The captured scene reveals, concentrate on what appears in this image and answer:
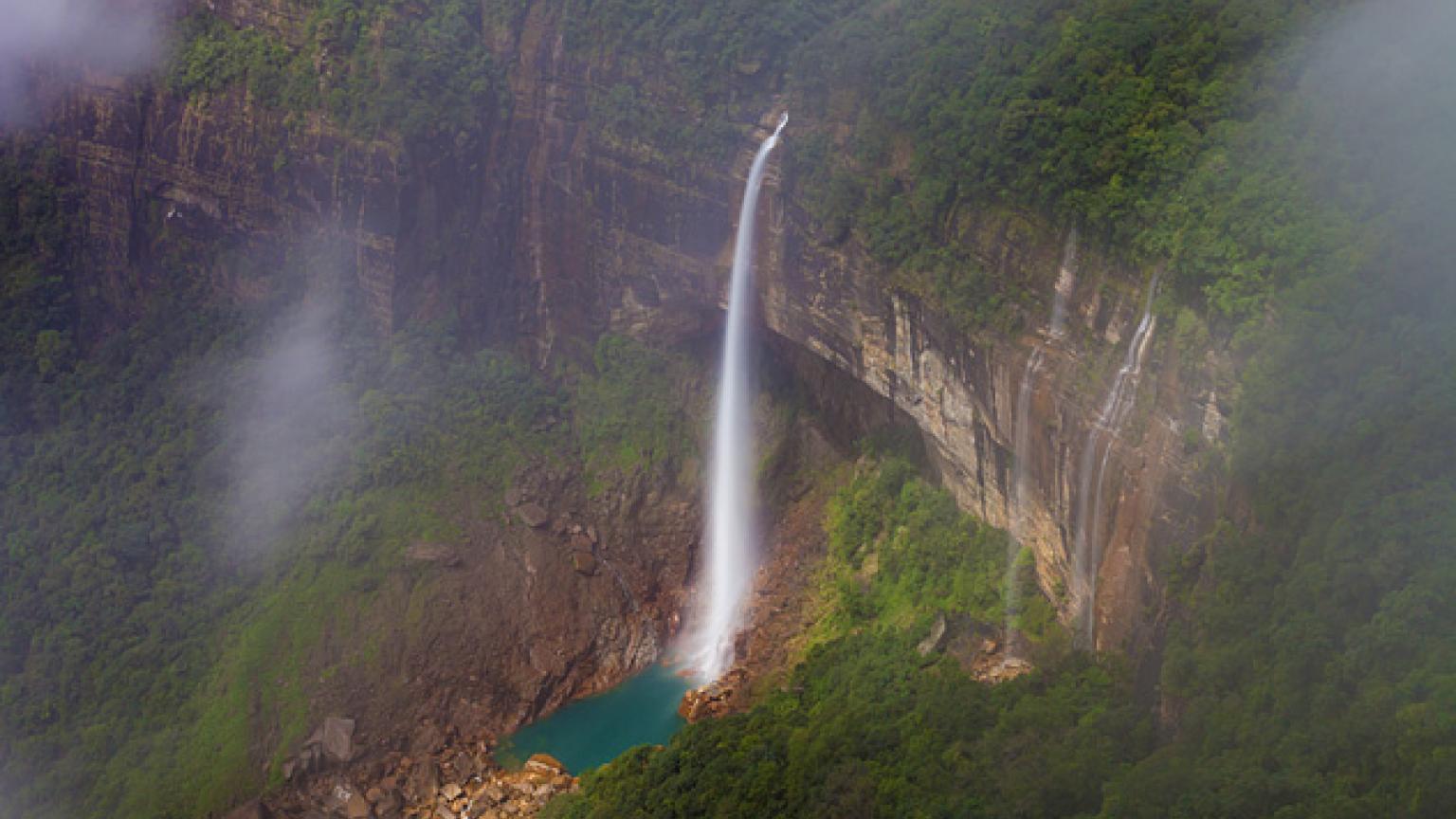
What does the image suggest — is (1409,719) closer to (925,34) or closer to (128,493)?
(925,34)

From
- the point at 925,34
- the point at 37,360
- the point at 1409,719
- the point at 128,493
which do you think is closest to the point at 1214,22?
the point at 925,34

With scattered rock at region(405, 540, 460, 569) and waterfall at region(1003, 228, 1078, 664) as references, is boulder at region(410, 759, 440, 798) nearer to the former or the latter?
scattered rock at region(405, 540, 460, 569)

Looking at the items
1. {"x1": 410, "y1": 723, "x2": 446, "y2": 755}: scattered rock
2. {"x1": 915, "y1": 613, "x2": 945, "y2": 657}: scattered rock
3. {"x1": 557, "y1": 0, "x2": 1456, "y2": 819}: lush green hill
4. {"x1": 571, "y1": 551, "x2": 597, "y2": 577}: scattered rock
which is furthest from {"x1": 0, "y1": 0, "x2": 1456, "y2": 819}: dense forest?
{"x1": 571, "y1": 551, "x2": 597, "y2": 577}: scattered rock

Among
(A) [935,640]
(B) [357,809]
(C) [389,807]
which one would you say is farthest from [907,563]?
(B) [357,809]

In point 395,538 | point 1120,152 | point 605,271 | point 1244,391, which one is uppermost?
point 1120,152

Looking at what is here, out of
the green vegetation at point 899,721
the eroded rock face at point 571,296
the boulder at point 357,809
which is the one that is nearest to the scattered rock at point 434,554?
the eroded rock face at point 571,296

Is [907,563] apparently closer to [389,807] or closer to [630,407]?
[630,407]
